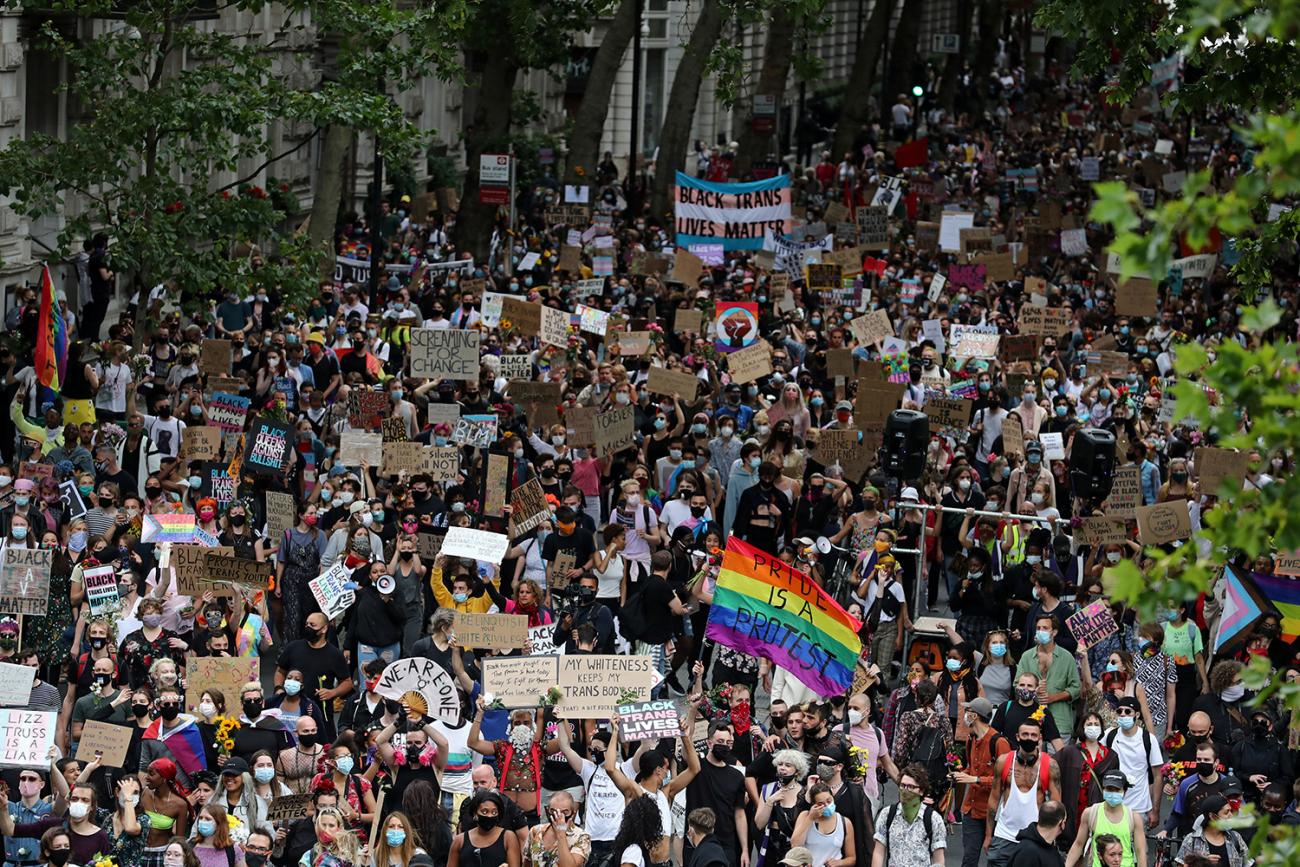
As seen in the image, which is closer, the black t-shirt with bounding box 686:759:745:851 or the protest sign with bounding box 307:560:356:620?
the black t-shirt with bounding box 686:759:745:851

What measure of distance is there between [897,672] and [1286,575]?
9.03ft

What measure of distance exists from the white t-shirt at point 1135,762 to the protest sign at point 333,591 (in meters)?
4.91

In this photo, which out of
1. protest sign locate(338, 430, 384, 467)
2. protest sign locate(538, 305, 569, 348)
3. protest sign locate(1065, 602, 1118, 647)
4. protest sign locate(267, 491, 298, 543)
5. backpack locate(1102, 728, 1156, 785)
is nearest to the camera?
backpack locate(1102, 728, 1156, 785)

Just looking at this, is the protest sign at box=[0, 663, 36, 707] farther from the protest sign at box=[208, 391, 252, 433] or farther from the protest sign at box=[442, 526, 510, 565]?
the protest sign at box=[208, 391, 252, 433]

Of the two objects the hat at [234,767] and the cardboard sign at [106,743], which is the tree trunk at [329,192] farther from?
the hat at [234,767]

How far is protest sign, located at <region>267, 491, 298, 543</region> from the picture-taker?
1734 cm

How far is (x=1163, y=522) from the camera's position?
17.9 meters

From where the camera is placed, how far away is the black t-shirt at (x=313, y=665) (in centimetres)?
1448

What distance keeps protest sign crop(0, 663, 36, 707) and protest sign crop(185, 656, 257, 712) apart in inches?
34.4

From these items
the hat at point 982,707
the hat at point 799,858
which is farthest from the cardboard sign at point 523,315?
the hat at point 799,858

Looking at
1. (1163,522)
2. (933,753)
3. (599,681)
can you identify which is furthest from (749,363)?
(599,681)

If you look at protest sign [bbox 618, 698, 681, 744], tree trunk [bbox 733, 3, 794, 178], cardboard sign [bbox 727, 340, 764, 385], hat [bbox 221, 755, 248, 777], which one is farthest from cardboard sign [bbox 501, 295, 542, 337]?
tree trunk [bbox 733, 3, 794, 178]

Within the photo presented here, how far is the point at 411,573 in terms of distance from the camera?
1628 centimetres

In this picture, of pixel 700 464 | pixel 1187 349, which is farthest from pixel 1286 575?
pixel 1187 349
